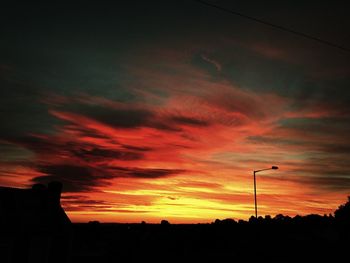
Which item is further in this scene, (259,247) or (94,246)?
(94,246)

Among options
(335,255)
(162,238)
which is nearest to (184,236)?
(162,238)

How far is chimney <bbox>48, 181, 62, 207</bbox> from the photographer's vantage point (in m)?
28.7

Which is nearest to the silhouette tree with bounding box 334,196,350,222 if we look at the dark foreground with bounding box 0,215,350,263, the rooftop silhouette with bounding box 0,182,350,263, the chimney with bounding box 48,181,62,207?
the rooftop silhouette with bounding box 0,182,350,263

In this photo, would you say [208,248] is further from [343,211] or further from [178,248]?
[343,211]

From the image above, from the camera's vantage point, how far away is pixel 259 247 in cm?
4334

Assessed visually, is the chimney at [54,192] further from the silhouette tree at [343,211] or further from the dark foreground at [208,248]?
the silhouette tree at [343,211]

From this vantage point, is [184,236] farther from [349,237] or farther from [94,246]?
[349,237]

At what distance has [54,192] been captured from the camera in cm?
2919

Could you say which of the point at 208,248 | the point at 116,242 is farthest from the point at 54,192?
the point at 208,248

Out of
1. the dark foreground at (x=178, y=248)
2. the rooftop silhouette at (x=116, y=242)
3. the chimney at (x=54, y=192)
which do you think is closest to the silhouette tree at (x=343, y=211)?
the rooftop silhouette at (x=116, y=242)

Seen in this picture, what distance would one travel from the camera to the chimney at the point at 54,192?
2870 cm

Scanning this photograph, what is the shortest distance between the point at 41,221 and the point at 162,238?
2172cm

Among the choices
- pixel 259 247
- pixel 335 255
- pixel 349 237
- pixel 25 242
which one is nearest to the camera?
pixel 25 242

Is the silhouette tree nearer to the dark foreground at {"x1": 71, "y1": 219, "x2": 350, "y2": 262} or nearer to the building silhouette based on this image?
the dark foreground at {"x1": 71, "y1": 219, "x2": 350, "y2": 262}
